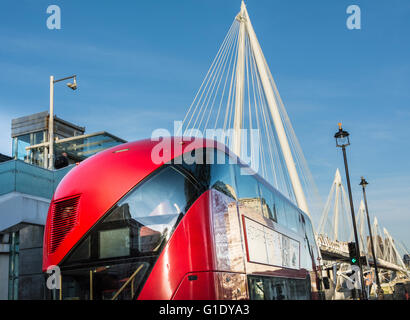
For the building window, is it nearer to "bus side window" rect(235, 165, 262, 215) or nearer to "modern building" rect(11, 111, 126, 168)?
"bus side window" rect(235, 165, 262, 215)

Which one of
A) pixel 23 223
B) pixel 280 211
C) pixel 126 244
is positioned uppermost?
pixel 23 223

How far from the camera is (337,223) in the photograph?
52375 mm

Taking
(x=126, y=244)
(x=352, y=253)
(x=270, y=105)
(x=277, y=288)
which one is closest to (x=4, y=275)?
(x=277, y=288)

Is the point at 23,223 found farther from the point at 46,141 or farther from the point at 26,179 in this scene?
the point at 46,141

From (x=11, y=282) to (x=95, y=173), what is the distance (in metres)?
9.81

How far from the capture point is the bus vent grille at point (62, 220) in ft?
20.6

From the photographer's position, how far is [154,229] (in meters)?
5.98

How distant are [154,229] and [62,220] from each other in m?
1.47

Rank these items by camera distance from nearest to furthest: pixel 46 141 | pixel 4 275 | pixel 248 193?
pixel 248 193 < pixel 4 275 < pixel 46 141

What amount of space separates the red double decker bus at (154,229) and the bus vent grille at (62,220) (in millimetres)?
16

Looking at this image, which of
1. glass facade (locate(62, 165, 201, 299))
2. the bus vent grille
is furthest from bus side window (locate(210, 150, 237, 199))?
the bus vent grille

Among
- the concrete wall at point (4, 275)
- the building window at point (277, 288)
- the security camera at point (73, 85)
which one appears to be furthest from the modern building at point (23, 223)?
the building window at point (277, 288)
